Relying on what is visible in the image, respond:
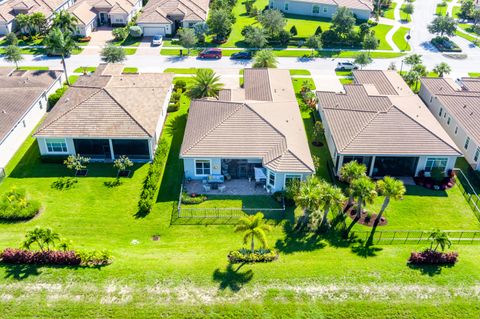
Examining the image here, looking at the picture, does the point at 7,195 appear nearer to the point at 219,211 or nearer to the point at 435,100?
the point at 219,211

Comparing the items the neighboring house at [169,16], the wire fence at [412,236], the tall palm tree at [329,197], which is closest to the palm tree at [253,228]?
the tall palm tree at [329,197]

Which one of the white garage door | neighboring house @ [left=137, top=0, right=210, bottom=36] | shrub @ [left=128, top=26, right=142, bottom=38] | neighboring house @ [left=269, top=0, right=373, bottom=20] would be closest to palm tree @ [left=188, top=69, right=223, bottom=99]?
neighboring house @ [left=137, top=0, right=210, bottom=36]

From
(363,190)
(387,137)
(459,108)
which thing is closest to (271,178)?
(363,190)

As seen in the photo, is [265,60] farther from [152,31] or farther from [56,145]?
[56,145]

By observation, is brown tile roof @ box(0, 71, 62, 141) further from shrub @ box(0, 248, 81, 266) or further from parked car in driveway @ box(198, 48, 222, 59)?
parked car in driveway @ box(198, 48, 222, 59)

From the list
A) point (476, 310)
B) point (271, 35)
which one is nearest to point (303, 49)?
point (271, 35)

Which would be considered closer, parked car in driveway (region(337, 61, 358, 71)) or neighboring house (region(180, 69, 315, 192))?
neighboring house (region(180, 69, 315, 192))
